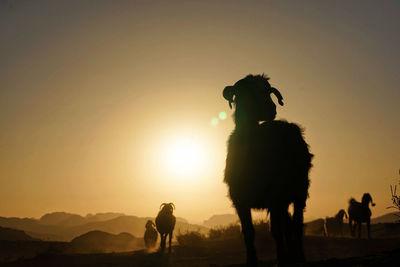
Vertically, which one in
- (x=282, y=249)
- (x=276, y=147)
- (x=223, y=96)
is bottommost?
(x=282, y=249)

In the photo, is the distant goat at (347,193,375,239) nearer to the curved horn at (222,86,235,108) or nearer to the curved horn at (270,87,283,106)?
the curved horn at (270,87,283,106)

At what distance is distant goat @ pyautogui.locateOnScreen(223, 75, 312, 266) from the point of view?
5.22 meters

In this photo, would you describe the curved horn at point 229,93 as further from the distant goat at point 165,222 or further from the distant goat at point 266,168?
the distant goat at point 165,222

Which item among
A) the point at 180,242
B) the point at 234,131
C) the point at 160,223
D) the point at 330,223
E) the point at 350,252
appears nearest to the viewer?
the point at 234,131

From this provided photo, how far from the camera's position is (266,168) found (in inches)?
207

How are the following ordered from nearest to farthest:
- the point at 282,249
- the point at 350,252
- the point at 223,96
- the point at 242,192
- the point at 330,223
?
the point at 282,249 < the point at 242,192 < the point at 223,96 < the point at 350,252 < the point at 330,223

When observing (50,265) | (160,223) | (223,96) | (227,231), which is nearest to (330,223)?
(227,231)

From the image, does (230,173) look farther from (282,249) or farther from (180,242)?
(180,242)

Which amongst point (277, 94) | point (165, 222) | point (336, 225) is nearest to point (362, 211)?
point (336, 225)

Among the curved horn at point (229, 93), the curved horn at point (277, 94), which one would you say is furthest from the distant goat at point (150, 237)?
the curved horn at point (277, 94)

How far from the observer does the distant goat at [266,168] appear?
5223 mm

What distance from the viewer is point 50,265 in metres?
11.6

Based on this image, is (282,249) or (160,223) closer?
(282,249)

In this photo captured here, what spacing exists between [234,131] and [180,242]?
15447mm
